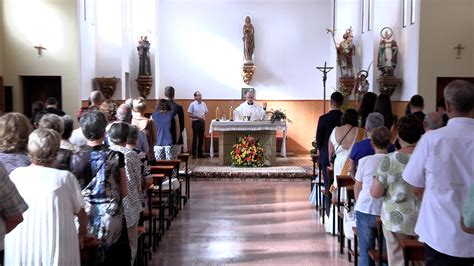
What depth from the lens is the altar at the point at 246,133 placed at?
1252cm

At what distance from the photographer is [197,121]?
48.5 ft

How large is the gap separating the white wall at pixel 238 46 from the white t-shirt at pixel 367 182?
11.4m

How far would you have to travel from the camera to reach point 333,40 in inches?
595

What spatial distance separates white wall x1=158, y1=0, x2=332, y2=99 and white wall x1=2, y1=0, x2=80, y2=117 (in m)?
5.00

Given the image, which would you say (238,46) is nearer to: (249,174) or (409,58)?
(249,174)

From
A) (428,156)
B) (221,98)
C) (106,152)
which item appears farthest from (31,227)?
(221,98)

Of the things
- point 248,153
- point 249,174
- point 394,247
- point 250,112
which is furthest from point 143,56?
point 394,247

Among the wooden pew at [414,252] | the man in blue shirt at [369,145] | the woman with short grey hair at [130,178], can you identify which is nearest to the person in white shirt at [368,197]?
the man in blue shirt at [369,145]

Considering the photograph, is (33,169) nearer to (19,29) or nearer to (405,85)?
(19,29)

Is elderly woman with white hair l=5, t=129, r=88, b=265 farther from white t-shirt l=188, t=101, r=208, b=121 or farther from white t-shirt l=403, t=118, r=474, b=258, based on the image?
white t-shirt l=188, t=101, r=208, b=121

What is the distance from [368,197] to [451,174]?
158 cm

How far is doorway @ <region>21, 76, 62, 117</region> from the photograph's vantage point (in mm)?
11438

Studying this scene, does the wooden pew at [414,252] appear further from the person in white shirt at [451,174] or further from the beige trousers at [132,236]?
the beige trousers at [132,236]

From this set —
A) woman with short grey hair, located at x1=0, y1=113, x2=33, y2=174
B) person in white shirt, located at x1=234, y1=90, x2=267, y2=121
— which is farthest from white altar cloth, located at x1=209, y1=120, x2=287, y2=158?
woman with short grey hair, located at x1=0, y1=113, x2=33, y2=174
